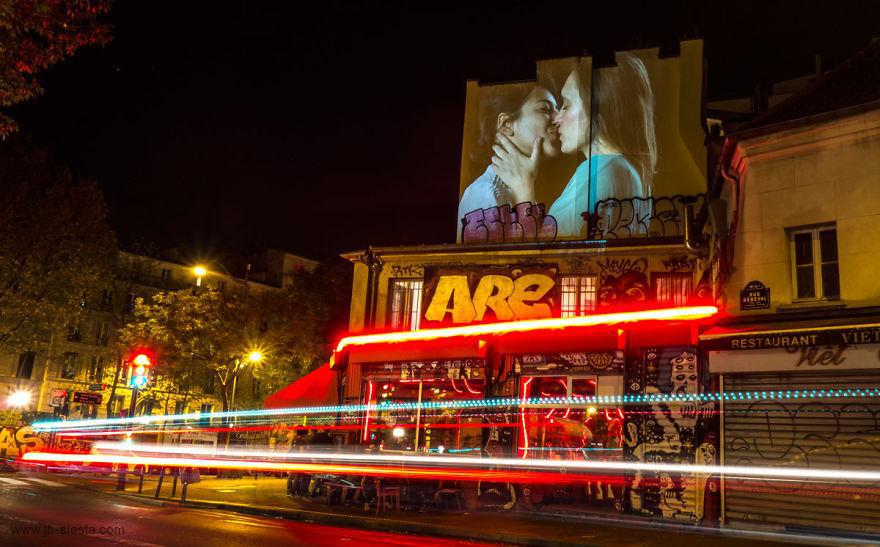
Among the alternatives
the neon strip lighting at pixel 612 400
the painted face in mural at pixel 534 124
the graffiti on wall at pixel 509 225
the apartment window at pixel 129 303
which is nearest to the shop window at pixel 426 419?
the neon strip lighting at pixel 612 400

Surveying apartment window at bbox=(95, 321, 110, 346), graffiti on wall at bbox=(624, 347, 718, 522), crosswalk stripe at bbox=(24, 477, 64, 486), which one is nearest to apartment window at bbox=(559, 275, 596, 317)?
graffiti on wall at bbox=(624, 347, 718, 522)

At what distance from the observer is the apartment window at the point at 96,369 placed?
5153 centimetres

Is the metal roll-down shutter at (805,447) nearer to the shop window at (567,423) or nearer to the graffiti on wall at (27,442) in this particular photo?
the shop window at (567,423)

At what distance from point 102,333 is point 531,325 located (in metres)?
45.5

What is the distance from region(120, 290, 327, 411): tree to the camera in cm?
3362

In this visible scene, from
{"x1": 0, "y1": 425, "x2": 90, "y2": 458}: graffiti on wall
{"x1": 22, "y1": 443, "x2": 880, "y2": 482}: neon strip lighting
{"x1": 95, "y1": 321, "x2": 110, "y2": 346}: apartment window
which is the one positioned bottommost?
{"x1": 0, "y1": 425, "x2": 90, "y2": 458}: graffiti on wall

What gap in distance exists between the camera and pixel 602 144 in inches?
859

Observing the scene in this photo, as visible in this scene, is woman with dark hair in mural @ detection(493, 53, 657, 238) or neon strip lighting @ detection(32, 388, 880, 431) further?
woman with dark hair in mural @ detection(493, 53, 657, 238)

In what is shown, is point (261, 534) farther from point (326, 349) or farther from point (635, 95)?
point (326, 349)

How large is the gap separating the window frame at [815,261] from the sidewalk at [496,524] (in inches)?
165

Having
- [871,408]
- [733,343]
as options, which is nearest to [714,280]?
[733,343]

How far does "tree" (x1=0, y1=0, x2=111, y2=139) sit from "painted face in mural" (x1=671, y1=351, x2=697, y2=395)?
12.3 metres

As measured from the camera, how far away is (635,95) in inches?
858

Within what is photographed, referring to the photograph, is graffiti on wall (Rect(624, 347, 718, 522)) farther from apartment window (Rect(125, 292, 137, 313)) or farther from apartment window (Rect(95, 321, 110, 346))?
apartment window (Rect(95, 321, 110, 346))
